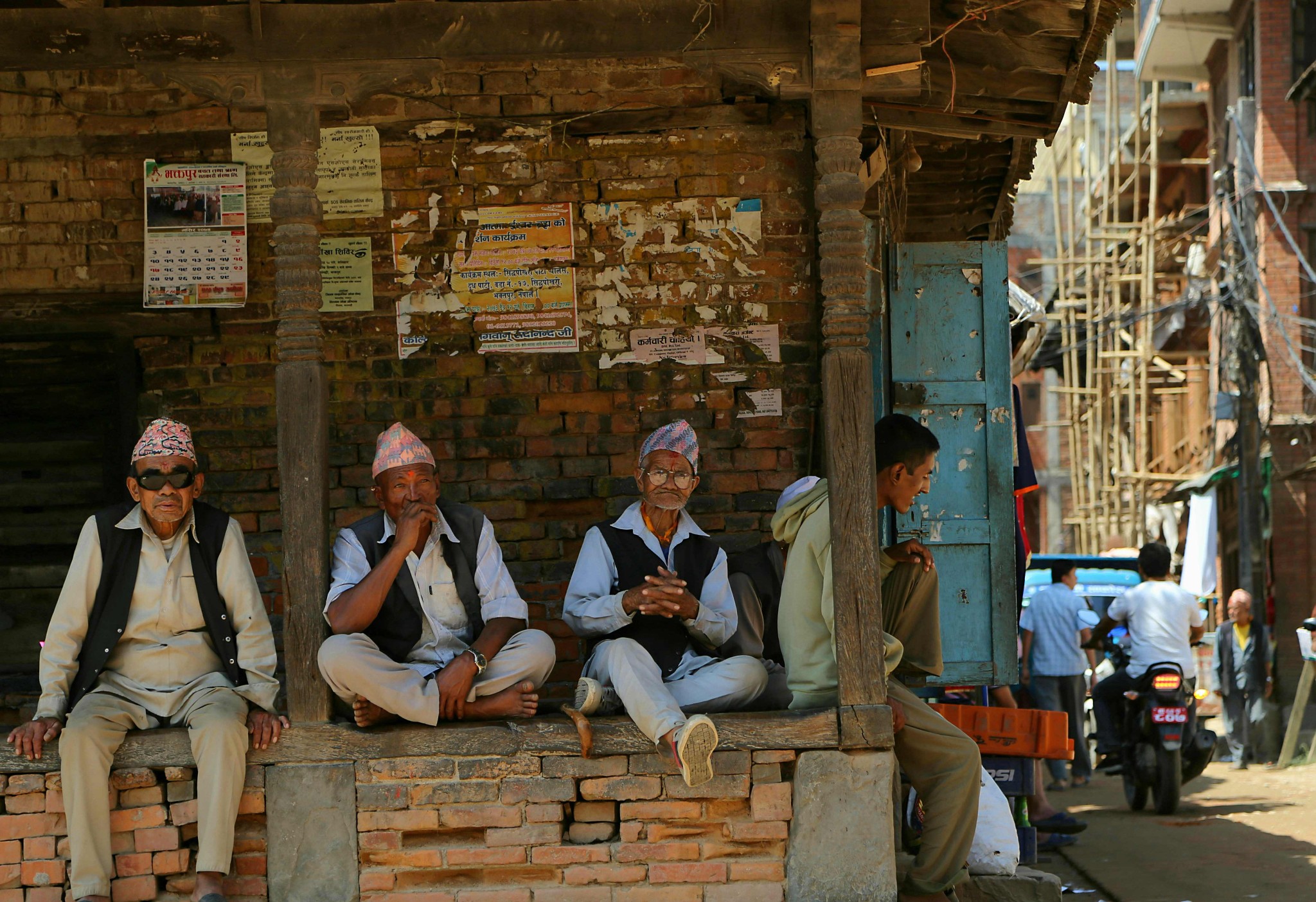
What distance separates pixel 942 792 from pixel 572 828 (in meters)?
1.32

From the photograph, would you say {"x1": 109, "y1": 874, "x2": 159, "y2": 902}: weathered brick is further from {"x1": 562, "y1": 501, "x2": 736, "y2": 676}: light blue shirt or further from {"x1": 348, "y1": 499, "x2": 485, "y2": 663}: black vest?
{"x1": 562, "y1": 501, "x2": 736, "y2": 676}: light blue shirt

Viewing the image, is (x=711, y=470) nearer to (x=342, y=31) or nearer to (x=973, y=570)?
(x=973, y=570)

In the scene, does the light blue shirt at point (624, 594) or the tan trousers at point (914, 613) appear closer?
the light blue shirt at point (624, 594)

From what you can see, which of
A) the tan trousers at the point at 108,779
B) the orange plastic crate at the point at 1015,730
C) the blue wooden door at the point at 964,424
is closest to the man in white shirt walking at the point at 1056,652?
the blue wooden door at the point at 964,424

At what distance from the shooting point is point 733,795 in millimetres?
4988

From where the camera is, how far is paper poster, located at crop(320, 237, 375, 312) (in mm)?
6348

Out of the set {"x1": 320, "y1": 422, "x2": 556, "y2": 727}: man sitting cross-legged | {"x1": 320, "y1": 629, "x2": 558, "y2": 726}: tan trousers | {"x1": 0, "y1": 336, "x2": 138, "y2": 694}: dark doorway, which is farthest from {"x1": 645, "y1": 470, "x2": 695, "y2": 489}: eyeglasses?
{"x1": 0, "y1": 336, "x2": 138, "y2": 694}: dark doorway

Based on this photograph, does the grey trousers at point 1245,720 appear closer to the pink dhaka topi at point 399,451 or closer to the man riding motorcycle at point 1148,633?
the man riding motorcycle at point 1148,633

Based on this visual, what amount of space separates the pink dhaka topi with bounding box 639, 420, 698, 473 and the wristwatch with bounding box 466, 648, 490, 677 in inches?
40.2

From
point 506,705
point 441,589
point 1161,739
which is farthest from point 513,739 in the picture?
point 1161,739

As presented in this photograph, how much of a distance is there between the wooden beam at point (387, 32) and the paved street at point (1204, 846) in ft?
14.0

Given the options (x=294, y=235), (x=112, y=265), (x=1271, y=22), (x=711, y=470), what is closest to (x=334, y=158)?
(x=112, y=265)

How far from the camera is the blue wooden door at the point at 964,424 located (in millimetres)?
6875

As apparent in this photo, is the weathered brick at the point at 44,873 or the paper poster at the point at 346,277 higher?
the paper poster at the point at 346,277
